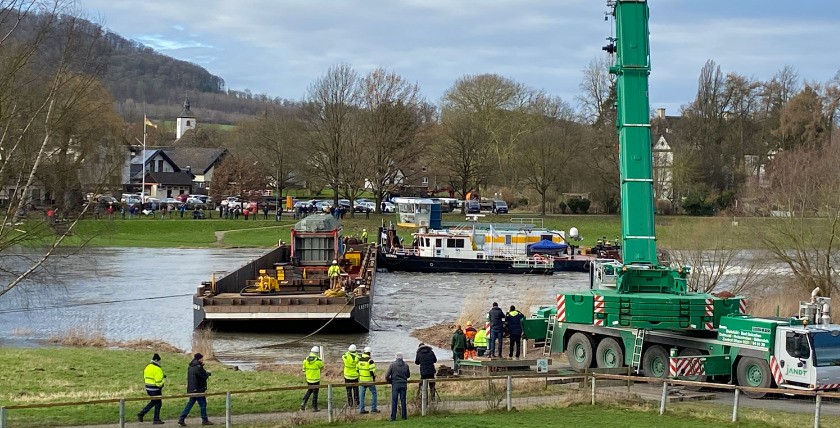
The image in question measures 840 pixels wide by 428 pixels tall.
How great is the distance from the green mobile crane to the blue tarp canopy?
1784 inches

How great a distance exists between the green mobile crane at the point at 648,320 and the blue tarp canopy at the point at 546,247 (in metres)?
45.3

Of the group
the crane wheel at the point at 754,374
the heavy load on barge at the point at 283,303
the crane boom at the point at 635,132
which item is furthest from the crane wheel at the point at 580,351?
the heavy load on barge at the point at 283,303

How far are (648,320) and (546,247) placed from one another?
1926 inches

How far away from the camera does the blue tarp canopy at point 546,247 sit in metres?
75.8

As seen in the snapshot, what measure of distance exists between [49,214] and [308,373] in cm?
716

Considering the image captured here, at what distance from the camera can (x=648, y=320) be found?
27000 mm

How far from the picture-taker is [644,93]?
94.6 feet

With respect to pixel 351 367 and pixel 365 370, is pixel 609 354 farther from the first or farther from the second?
pixel 351 367

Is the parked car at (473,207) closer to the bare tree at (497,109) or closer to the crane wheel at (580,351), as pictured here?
the bare tree at (497,109)

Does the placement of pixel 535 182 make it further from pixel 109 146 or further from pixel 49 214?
pixel 49 214

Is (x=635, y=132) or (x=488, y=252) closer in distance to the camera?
(x=635, y=132)

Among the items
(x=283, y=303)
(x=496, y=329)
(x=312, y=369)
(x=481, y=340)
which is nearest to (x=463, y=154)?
(x=283, y=303)

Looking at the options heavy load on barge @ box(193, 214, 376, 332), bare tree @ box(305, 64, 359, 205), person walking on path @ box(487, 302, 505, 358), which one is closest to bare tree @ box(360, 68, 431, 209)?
bare tree @ box(305, 64, 359, 205)

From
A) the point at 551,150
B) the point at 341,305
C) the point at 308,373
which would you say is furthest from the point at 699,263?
the point at 551,150
